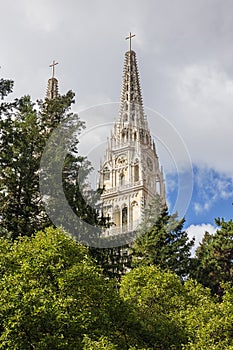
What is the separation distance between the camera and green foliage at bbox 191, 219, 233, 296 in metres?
30.0

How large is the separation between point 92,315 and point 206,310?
536cm

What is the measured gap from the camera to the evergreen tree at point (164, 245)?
30.5m

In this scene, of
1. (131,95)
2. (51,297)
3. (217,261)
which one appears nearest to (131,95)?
(131,95)

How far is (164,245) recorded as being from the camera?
3212 centimetres

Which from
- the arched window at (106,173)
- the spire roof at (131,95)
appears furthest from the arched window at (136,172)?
the spire roof at (131,95)

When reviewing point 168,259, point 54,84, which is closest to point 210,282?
point 168,259

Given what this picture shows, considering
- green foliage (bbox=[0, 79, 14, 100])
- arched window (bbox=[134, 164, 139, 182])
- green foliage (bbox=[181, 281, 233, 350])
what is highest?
arched window (bbox=[134, 164, 139, 182])

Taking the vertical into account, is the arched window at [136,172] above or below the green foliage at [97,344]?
above

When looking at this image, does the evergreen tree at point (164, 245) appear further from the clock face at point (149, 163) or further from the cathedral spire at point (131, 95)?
the cathedral spire at point (131, 95)

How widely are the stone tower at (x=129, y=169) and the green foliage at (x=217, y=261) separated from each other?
992 inches

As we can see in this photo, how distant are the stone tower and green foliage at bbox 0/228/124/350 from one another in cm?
3901

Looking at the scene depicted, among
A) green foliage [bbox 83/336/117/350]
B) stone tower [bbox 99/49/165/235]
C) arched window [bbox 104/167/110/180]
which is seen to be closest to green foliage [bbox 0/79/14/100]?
green foliage [bbox 83/336/117/350]

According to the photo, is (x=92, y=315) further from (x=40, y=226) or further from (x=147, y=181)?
(x=147, y=181)

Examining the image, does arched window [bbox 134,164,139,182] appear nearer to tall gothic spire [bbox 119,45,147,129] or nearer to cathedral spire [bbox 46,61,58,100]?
tall gothic spire [bbox 119,45,147,129]
